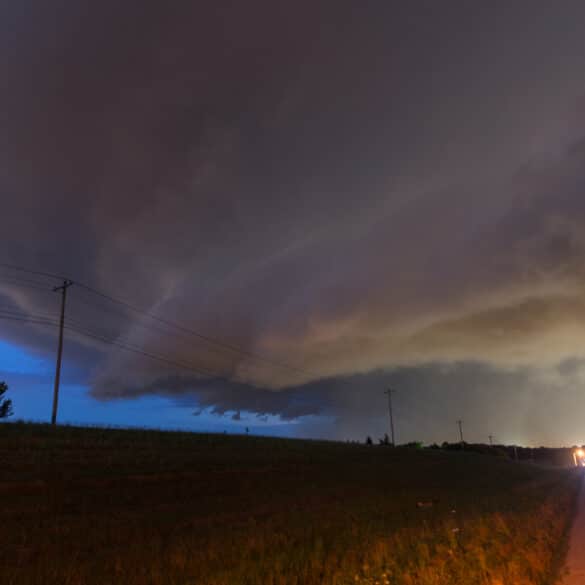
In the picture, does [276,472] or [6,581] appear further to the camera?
[276,472]

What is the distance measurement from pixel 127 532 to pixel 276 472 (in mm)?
25135

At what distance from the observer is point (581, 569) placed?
12469 millimetres

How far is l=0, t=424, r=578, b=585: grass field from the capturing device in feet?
40.1

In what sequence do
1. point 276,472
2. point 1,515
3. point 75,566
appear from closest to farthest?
point 75,566
point 1,515
point 276,472

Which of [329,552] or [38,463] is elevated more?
[38,463]

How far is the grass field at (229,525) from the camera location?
1223 cm

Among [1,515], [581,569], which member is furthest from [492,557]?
[1,515]

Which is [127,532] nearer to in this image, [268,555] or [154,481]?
[268,555]

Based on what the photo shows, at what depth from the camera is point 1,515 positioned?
2006 cm

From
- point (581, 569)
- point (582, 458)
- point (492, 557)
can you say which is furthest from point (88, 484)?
point (582, 458)

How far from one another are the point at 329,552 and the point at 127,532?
26.7 feet

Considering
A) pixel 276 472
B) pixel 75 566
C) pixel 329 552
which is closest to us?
pixel 75 566

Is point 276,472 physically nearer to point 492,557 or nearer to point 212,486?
point 212,486

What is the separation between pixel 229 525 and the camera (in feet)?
67.3
